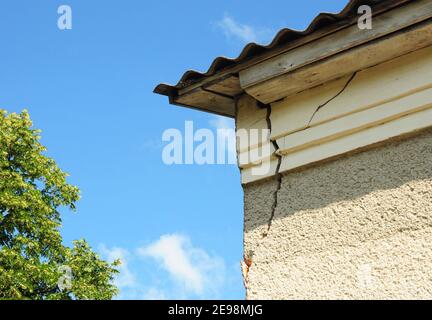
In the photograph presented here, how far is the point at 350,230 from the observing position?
12.7ft

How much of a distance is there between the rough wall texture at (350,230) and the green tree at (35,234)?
43.3 ft

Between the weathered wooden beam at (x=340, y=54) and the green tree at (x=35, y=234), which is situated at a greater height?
the green tree at (x=35, y=234)

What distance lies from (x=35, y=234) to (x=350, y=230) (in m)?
15.3

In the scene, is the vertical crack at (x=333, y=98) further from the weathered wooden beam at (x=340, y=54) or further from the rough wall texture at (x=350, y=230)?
the rough wall texture at (x=350, y=230)

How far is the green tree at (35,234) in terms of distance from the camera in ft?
56.3

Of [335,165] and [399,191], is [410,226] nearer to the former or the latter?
[399,191]

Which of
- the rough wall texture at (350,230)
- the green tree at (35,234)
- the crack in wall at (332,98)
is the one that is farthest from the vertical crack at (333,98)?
the green tree at (35,234)

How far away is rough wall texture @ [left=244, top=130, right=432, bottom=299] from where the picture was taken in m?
3.67

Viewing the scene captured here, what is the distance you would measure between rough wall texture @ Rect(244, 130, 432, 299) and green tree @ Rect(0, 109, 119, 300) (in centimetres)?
1321

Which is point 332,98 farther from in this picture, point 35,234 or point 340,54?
point 35,234

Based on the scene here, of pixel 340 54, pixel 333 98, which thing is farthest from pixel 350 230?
pixel 340 54

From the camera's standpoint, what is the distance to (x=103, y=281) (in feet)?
63.1

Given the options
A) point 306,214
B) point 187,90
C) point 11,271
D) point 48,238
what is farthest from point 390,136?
point 48,238

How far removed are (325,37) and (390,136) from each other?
2.07 feet
